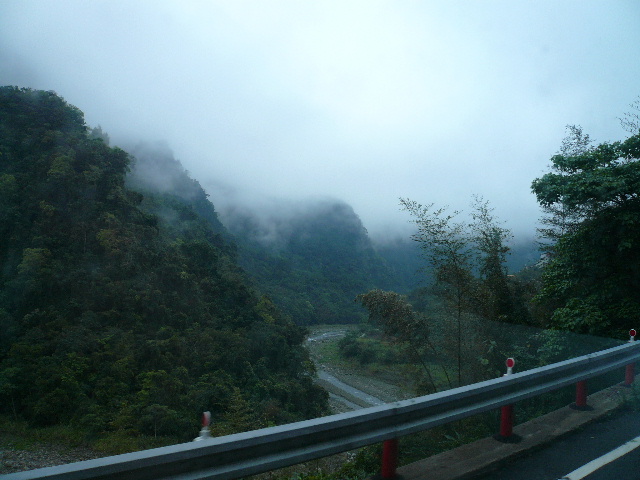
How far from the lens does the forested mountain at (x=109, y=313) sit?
966cm

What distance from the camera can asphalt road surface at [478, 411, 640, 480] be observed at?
11.8ft

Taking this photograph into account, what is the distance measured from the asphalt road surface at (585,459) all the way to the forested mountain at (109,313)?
6589mm

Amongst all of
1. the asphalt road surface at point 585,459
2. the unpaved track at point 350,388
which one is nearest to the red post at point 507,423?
the asphalt road surface at point 585,459

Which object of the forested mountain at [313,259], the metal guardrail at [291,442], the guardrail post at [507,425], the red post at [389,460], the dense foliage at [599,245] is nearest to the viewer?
the metal guardrail at [291,442]

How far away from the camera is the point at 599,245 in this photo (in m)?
8.95

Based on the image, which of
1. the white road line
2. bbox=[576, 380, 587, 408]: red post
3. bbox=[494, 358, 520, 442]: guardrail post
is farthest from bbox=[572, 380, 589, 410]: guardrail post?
bbox=[494, 358, 520, 442]: guardrail post

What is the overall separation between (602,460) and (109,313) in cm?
1425

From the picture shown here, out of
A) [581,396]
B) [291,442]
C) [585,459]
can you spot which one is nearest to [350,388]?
[581,396]

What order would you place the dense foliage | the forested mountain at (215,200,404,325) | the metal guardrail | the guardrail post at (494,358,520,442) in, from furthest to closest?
1. the forested mountain at (215,200,404,325)
2. the dense foliage
3. the guardrail post at (494,358,520,442)
4. the metal guardrail

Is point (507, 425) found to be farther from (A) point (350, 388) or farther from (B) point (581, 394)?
(A) point (350, 388)

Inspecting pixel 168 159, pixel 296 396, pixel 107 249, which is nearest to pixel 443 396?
pixel 296 396

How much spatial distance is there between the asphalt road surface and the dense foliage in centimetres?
425

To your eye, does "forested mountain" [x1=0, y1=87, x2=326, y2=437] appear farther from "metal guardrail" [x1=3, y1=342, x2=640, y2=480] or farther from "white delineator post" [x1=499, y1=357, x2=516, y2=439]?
"metal guardrail" [x1=3, y1=342, x2=640, y2=480]

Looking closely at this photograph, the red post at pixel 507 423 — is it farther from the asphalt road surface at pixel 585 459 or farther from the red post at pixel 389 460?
the red post at pixel 389 460
